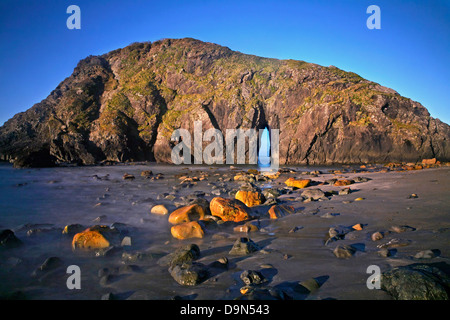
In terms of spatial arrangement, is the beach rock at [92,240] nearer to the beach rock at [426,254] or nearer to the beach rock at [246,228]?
the beach rock at [246,228]

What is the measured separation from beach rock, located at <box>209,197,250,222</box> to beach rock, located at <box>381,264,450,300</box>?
3.87 m

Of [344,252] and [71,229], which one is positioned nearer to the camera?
[344,252]

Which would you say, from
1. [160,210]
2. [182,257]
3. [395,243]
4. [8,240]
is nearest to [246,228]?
[182,257]

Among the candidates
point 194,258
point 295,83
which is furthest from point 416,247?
point 295,83

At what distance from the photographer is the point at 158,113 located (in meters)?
62.5

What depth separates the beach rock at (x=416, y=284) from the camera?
2233 mm

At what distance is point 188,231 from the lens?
5020mm

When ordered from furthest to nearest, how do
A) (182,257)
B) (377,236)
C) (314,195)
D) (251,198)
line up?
(314,195) < (251,198) < (377,236) < (182,257)

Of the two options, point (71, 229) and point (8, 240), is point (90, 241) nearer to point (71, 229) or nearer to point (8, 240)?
point (71, 229)

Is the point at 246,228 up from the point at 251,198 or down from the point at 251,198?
down

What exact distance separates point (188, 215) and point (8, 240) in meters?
3.81

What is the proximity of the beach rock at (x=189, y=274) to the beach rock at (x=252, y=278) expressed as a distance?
22.7 inches

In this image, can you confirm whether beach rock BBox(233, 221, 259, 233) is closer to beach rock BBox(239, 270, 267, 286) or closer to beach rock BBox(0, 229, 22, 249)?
beach rock BBox(239, 270, 267, 286)

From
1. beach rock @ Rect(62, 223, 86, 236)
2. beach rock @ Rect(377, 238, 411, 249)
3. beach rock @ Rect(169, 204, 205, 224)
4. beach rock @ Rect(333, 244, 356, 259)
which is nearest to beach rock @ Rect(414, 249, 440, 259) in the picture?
beach rock @ Rect(377, 238, 411, 249)
